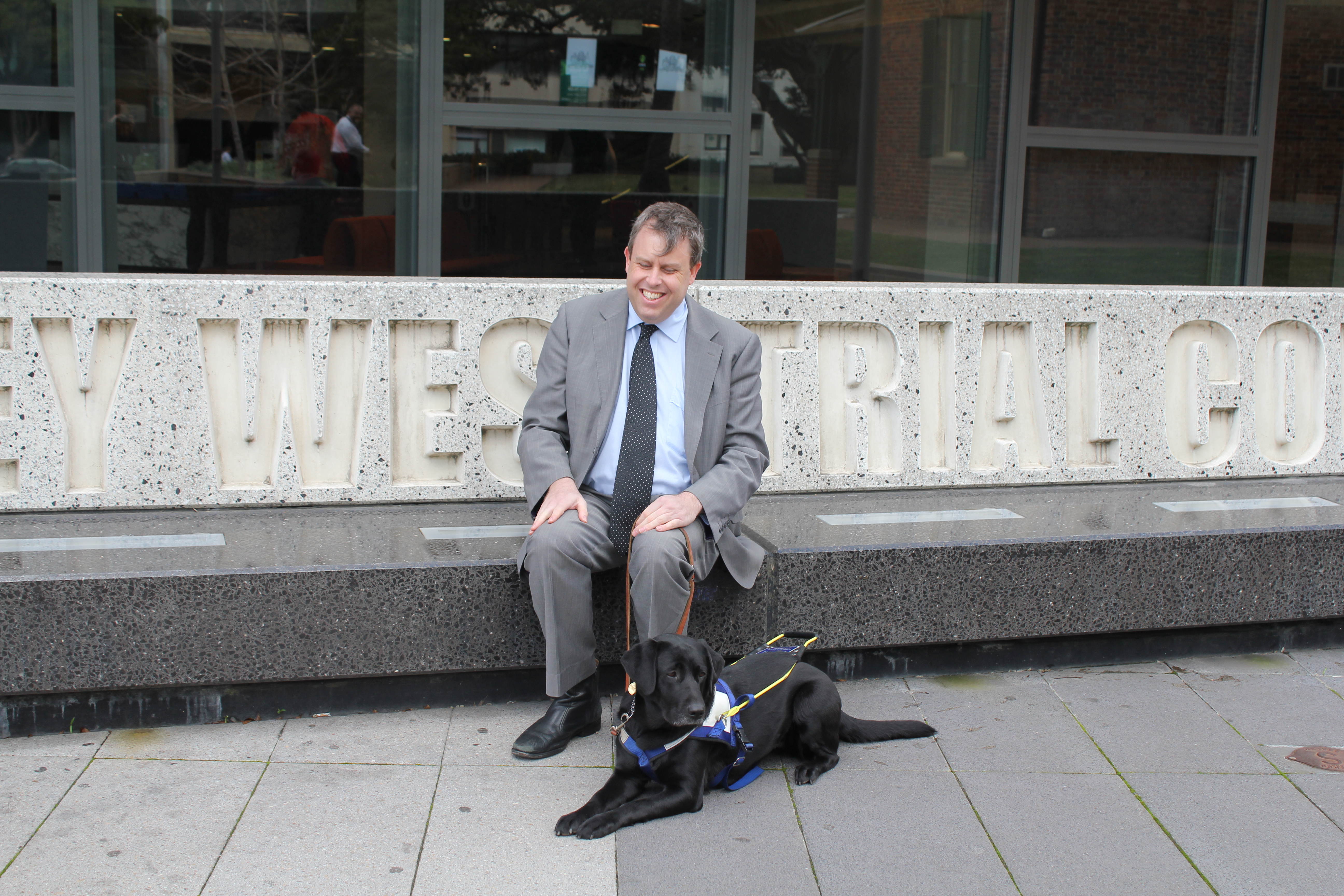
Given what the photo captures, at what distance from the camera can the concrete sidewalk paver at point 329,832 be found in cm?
274

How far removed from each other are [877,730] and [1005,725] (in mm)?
445

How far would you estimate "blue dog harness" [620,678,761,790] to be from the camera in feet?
10.1

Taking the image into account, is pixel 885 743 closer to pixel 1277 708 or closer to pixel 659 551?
pixel 659 551

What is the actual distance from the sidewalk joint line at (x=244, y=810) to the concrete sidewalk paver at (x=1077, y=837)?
5.90 feet

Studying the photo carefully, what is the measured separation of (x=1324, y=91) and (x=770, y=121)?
5139mm

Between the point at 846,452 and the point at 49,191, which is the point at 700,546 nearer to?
the point at 846,452

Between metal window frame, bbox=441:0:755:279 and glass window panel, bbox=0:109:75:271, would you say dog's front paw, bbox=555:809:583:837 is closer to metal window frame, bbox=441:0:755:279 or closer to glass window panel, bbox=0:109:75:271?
metal window frame, bbox=441:0:755:279

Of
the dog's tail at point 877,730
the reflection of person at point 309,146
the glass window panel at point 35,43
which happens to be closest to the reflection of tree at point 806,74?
the reflection of person at point 309,146

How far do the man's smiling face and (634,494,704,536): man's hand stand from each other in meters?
0.56

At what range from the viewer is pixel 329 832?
296 cm

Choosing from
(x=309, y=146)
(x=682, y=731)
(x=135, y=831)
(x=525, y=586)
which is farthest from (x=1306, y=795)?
(x=309, y=146)

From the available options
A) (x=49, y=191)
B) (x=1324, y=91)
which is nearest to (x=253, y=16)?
(x=49, y=191)

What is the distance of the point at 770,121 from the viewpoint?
342 inches

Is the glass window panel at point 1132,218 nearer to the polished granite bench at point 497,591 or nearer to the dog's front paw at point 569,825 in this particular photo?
the polished granite bench at point 497,591
